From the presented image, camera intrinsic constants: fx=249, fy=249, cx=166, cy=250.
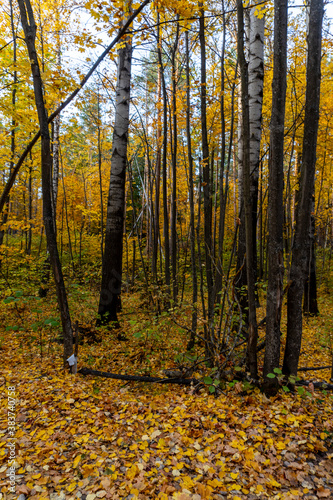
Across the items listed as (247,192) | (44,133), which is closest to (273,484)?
(247,192)

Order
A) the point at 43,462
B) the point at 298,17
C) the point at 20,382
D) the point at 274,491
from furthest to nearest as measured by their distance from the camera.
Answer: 1. the point at 298,17
2. the point at 20,382
3. the point at 43,462
4. the point at 274,491

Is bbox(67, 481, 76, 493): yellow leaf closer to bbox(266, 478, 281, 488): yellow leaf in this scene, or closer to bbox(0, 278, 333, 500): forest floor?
bbox(0, 278, 333, 500): forest floor

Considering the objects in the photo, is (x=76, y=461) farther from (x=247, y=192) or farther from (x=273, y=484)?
(x=247, y=192)

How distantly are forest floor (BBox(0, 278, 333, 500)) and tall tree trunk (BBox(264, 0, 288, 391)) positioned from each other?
513 millimetres

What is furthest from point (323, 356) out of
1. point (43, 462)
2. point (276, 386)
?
point (43, 462)

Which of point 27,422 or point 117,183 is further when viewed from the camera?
point 117,183

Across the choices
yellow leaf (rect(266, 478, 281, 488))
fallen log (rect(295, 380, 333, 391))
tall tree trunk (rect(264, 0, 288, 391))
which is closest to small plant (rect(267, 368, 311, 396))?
tall tree trunk (rect(264, 0, 288, 391))

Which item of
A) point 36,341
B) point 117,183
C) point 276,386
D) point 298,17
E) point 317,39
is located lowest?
point 36,341

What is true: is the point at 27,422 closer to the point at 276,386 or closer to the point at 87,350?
the point at 87,350

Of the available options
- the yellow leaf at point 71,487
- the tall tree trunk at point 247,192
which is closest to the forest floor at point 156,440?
the yellow leaf at point 71,487

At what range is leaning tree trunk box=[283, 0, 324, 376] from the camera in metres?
2.43

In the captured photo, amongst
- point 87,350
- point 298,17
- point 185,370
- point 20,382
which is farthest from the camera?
point 298,17

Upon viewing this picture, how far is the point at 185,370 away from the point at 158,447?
1.39m

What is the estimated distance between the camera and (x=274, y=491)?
1.73 metres
